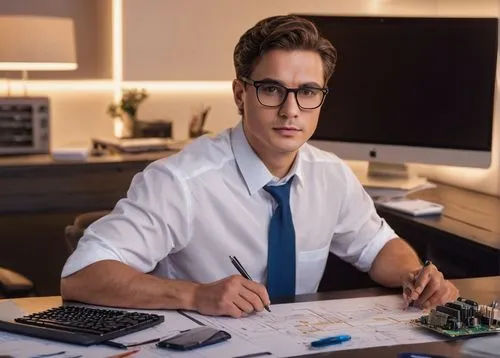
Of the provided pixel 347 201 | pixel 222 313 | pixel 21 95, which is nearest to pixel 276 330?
pixel 222 313

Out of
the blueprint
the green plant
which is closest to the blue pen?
the blueprint

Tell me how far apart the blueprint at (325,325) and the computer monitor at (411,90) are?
1.48 metres

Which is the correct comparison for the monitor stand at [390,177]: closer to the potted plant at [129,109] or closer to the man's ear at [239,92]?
the potted plant at [129,109]

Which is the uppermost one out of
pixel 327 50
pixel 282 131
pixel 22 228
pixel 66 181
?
pixel 327 50

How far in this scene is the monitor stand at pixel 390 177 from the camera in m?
3.71

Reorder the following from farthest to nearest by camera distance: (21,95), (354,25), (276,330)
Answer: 1. (21,95)
2. (354,25)
3. (276,330)

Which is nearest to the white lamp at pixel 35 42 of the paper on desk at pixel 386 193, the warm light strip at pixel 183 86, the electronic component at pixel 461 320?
the warm light strip at pixel 183 86

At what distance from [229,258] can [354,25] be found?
1567 millimetres

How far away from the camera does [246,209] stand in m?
2.33

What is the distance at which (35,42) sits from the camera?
150 inches

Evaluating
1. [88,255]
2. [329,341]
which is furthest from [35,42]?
[329,341]

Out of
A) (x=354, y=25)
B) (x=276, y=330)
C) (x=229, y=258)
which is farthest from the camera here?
(x=354, y=25)

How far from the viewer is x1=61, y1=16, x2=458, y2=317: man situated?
2.06 meters

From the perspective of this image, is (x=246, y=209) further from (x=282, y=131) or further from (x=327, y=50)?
(x=327, y=50)
